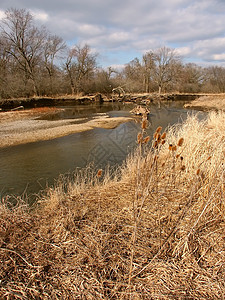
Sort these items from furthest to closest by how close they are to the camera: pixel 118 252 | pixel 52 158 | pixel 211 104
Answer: pixel 211 104 → pixel 52 158 → pixel 118 252

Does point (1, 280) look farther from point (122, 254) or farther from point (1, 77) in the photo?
point (1, 77)

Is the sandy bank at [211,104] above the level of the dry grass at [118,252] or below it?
above

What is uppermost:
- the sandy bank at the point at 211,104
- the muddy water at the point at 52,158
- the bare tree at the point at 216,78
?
the bare tree at the point at 216,78

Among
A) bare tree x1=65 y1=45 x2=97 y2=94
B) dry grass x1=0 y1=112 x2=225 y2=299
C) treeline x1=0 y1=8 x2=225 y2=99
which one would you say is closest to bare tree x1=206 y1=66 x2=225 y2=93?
treeline x1=0 y1=8 x2=225 y2=99

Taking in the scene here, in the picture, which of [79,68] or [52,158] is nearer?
[52,158]

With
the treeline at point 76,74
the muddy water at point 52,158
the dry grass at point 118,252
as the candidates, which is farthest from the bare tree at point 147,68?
the dry grass at point 118,252

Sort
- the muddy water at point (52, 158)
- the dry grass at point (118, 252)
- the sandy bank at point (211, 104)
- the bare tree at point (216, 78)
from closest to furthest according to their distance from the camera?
the dry grass at point (118, 252) < the muddy water at point (52, 158) < the sandy bank at point (211, 104) < the bare tree at point (216, 78)

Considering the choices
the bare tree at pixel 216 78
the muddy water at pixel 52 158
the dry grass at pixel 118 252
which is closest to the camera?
the dry grass at pixel 118 252

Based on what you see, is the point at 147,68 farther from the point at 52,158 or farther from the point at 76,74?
the point at 52,158

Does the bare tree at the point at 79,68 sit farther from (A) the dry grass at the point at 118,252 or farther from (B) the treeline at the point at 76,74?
(A) the dry grass at the point at 118,252

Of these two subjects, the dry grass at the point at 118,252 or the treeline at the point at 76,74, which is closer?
the dry grass at the point at 118,252

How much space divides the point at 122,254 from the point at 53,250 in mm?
849

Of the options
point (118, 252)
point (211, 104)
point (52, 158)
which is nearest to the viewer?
point (118, 252)

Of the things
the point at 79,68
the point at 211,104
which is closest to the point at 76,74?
the point at 79,68
